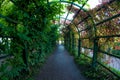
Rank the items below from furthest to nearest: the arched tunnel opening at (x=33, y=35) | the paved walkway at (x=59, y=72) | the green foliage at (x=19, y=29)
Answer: the paved walkway at (x=59, y=72) → the arched tunnel opening at (x=33, y=35) → the green foliage at (x=19, y=29)

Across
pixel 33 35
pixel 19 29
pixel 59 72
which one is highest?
pixel 19 29

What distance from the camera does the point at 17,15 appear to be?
5.32m

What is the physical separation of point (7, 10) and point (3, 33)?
204 cm

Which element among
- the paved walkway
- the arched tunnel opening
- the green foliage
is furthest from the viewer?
the paved walkway

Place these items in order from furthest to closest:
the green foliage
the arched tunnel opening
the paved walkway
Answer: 1. the paved walkway
2. the arched tunnel opening
3. the green foliage

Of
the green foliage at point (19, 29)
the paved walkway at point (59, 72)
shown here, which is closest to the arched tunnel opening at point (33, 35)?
the green foliage at point (19, 29)

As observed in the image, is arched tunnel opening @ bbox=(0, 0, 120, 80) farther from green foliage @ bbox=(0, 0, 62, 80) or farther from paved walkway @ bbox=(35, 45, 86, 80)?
paved walkway @ bbox=(35, 45, 86, 80)

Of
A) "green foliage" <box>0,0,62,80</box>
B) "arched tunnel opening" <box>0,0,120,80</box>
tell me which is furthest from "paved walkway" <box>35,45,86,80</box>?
"green foliage" <box>0,0,62,80</box>

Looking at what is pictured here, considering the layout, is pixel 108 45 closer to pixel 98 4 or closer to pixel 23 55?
pixel 98 4

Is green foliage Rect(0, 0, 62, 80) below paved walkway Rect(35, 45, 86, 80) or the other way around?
the other way around

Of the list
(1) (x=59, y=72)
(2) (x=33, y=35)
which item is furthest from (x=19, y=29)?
(1) (x=59, y=72)

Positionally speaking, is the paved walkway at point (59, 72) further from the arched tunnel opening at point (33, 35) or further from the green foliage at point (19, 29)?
the green foliage at point (19, 29)

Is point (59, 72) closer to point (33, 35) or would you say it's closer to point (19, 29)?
point (33, 35)

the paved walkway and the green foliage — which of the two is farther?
the paved walkway
